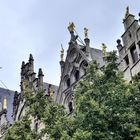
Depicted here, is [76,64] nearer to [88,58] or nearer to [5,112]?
[88,58]

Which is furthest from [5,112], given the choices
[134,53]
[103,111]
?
[103,111]

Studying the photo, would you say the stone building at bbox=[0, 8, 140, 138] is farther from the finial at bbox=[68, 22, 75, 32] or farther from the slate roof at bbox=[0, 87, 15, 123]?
the slate roof at bbox=[0, 87, 15, 123]

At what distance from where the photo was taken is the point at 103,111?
83.7ft

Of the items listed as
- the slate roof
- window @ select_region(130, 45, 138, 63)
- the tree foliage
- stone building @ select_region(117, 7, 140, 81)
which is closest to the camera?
the tree foliage

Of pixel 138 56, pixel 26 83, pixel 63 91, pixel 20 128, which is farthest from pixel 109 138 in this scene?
pixel 26 83

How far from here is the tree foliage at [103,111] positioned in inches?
987

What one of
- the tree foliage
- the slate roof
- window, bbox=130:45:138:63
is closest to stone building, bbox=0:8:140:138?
window, bbox=130:45:138:63

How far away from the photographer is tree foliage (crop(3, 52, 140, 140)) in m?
25.1

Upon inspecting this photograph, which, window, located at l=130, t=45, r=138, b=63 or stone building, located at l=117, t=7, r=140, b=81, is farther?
Answer: window, located at l=130, t=45, r=138, b=63

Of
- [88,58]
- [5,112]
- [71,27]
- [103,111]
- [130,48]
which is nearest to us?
[103,111]

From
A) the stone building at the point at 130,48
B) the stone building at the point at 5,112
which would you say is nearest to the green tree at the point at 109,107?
the stone building at the point at 130,48

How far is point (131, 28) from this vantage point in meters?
35.6

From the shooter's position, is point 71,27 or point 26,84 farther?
point 26,84

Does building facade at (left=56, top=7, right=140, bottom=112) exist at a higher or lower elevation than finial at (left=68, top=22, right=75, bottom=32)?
lower
